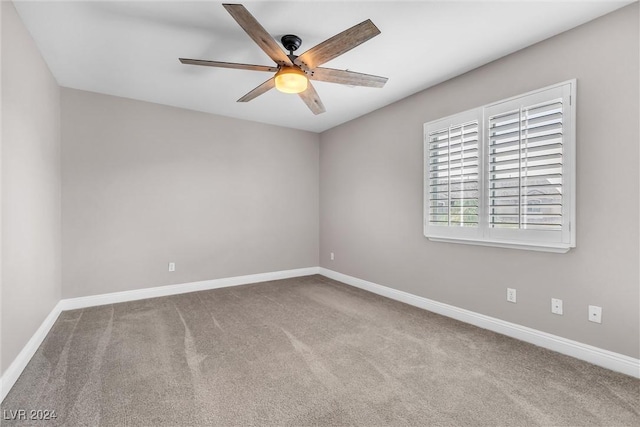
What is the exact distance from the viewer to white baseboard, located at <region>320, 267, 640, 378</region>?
2.13m

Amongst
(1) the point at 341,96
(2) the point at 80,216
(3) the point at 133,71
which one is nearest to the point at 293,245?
(1) the point at 341,96

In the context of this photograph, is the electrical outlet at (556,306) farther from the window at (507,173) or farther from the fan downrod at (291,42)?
the fan downrod at (291,42)

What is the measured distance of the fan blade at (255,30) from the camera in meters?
1.68

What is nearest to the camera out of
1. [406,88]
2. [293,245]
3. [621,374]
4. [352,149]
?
[621,374]

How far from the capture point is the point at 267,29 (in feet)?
7.75

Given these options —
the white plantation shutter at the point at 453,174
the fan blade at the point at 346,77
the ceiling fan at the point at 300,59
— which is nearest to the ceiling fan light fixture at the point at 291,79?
the ceiling fan at the point at 300,59

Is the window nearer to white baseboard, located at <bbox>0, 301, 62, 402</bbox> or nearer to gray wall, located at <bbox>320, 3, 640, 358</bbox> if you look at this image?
gray wall, located at <bbox>320, 3, 640, 358</bbox>

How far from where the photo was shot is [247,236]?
475 centimetres

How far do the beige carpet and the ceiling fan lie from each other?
2.16 meters

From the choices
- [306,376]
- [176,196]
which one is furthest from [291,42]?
[176,196]

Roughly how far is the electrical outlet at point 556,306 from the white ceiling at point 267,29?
2.14 m

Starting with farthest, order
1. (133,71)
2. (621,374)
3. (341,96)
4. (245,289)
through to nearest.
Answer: (245,289)
(341,96)
(133,71)
(621,374)

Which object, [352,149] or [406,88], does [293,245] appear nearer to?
[352,149]

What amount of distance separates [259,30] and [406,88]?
2116 mm
